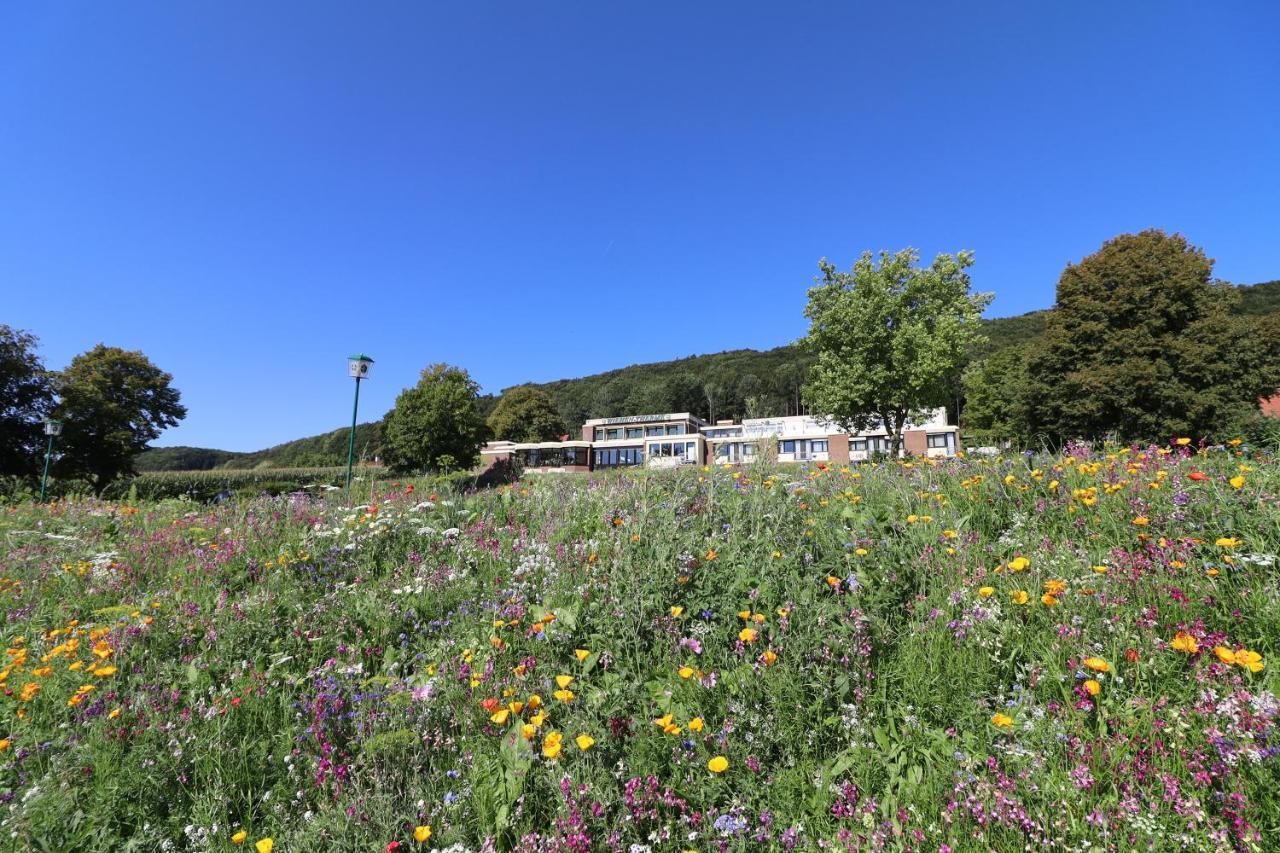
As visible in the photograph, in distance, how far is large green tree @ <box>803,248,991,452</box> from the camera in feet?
81.6

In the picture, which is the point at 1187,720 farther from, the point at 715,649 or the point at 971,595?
the point at 715,649

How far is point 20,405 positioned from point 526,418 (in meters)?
49.2

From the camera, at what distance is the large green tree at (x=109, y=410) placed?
2988cm

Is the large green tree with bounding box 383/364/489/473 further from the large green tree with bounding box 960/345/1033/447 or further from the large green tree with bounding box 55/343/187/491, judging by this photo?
the large green tree with bounding box 960/345/1033/447

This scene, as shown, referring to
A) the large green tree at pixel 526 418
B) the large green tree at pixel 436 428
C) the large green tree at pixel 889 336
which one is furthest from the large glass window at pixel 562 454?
the large green tree at pixel 889 336

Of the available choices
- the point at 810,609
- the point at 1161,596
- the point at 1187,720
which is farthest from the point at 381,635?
the point at 1161,596

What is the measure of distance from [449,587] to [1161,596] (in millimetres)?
4434

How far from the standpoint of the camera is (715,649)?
9.68 feet

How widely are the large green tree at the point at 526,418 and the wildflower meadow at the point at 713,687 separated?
70.3 metres

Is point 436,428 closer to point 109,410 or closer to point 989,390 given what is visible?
point 109,410

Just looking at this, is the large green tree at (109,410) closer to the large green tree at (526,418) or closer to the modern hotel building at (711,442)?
the modern hotel building at (711,442)

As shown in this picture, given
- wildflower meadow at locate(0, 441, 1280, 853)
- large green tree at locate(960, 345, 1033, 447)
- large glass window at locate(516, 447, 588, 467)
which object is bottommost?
wildflower meadow at locate(0, 441, 1280, 853)

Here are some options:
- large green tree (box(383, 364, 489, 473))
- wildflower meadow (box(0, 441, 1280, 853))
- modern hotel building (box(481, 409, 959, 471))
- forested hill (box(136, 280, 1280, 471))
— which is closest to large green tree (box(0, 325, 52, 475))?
large green tree (box(383, 364, 489, 473))

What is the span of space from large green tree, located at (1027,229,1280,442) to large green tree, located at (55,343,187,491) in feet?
156
